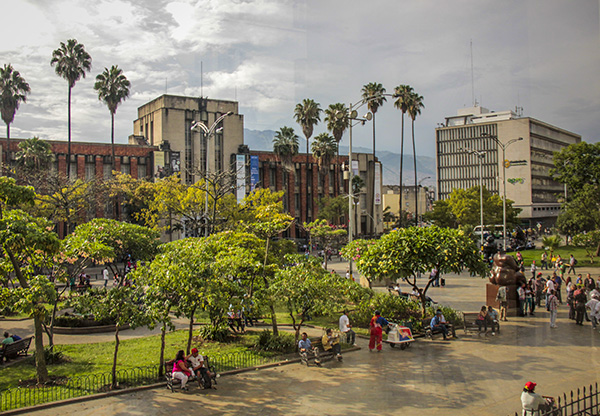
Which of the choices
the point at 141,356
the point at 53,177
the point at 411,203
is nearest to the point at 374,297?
the point at 141,356

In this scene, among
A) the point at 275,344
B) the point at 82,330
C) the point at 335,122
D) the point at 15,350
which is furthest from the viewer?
the point at 335,122

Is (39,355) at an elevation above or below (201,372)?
above

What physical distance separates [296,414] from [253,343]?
700cm

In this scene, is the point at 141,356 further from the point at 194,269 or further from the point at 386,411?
the point at 386,411

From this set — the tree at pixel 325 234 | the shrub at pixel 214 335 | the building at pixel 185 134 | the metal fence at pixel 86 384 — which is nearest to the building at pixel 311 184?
the building at pixel 185 134

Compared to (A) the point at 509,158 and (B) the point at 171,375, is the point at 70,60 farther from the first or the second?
(A) the point at 509,158

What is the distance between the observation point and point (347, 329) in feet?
58.2

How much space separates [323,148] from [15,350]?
2475 inches

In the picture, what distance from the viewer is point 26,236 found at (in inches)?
484

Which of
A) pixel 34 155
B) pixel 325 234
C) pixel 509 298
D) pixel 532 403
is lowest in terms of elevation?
pixel 532 403

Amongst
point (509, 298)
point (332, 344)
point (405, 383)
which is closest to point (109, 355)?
point (332, 344)

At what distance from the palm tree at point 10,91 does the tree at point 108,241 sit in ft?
135

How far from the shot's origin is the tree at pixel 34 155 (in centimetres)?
4994

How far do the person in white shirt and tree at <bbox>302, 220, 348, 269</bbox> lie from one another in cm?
2519
